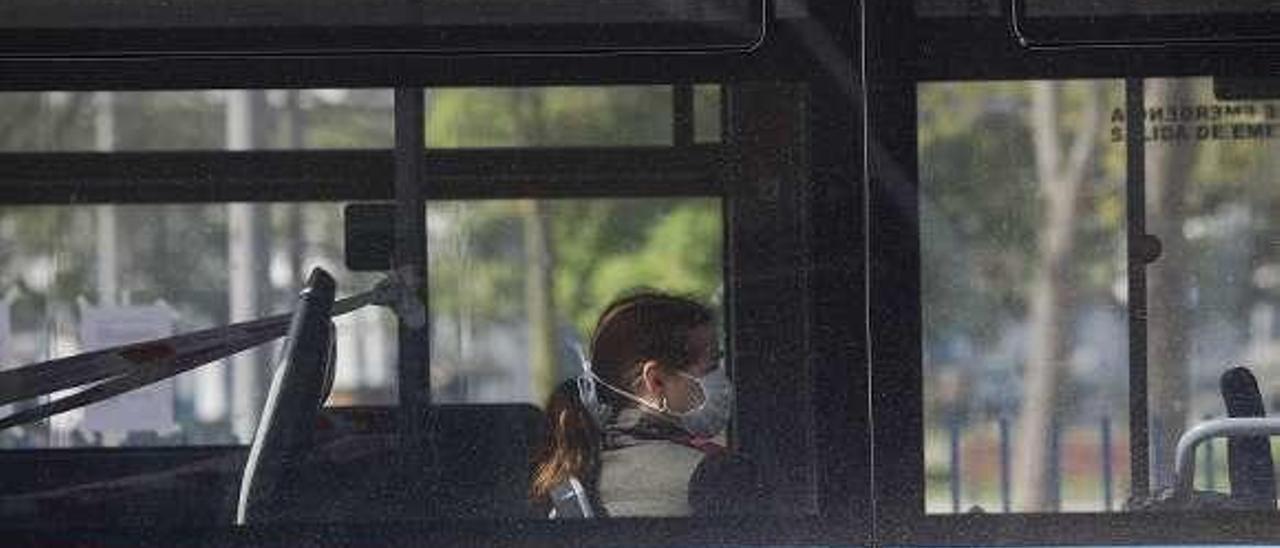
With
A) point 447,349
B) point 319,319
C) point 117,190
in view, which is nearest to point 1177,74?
point 447,349

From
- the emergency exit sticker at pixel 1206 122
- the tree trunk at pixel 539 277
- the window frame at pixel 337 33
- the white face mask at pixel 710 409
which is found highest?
the window frame at pixel 337 33

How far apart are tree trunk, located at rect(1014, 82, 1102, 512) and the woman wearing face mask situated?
1.65 feet

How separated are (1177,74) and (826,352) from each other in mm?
797

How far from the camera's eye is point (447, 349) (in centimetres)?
325

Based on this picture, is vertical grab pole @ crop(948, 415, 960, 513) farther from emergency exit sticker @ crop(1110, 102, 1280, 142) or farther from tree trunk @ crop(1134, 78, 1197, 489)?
emergency exit sticker @ crop(1110, 102, 1280, 142)

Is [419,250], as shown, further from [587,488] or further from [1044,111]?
[1044,111]

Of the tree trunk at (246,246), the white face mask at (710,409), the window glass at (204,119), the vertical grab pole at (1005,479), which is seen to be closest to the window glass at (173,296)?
the tree trunk at (246,246)

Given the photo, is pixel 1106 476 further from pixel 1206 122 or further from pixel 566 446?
pixel 566 446

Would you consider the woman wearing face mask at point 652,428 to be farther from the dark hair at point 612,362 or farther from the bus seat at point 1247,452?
the bus seat at point 1247,452

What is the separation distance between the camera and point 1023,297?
3.28 m

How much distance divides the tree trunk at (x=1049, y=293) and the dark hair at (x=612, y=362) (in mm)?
598

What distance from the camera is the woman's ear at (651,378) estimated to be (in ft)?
10.9

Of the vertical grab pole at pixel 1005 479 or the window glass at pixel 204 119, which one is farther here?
the vertical grab pole at pixel 1005 479

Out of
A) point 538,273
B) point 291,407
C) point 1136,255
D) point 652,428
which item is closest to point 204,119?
point 291,407
